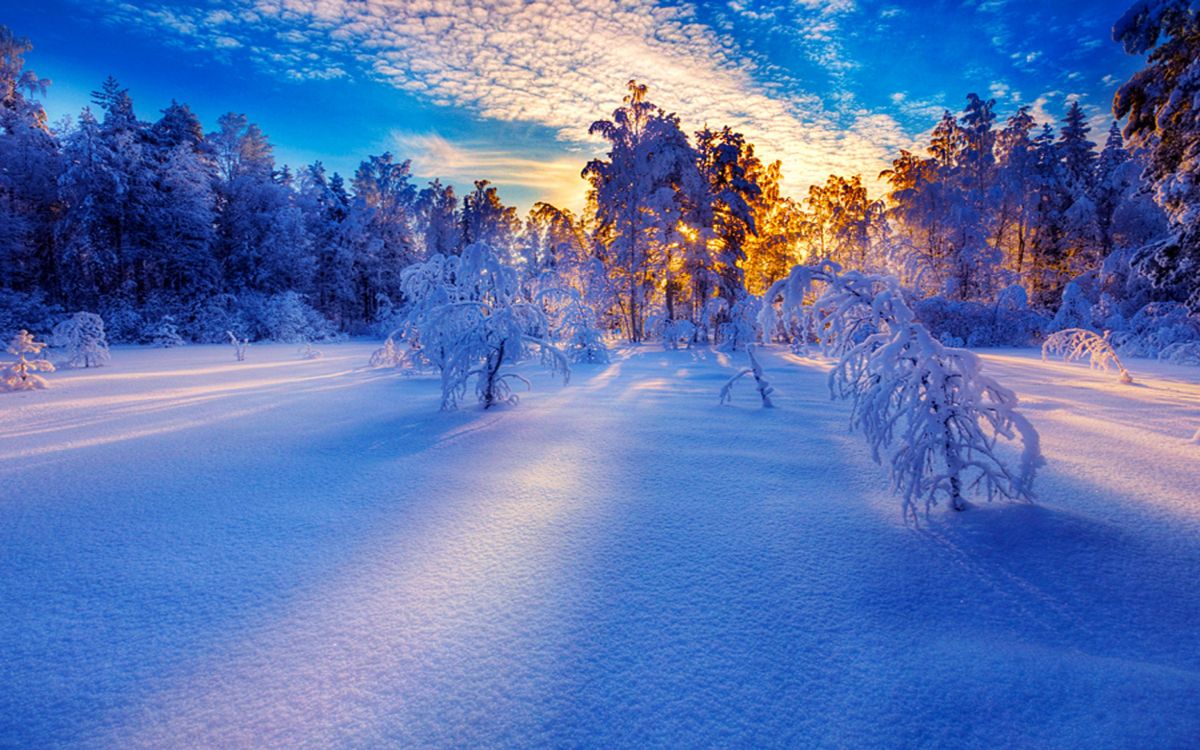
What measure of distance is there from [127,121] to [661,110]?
30.1m

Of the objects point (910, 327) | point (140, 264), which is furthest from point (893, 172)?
point (140, 264)

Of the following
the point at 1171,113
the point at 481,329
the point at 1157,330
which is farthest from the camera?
the point at 1157,330

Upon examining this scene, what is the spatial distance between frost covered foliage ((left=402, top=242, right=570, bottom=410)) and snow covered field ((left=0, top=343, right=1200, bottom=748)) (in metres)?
2.32

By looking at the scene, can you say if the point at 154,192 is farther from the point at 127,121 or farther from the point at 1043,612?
the point at 1043,612

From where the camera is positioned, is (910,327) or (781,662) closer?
(781,662)

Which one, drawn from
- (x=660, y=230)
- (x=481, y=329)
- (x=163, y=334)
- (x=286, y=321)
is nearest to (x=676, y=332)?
(x=660, y=230)

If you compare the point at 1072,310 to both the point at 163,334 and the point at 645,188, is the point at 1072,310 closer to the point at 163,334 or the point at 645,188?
the point at 645,188

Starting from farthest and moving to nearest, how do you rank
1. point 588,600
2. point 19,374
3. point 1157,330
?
point 1157,330 → point 19,374 → point 588,600

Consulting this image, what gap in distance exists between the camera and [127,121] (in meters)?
28.1

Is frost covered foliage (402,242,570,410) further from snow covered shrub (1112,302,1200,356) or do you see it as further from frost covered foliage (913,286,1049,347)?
frost covered foliage (913,286,1049,347)

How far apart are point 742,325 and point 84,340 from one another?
75.1 ft

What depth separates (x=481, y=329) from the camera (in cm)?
764

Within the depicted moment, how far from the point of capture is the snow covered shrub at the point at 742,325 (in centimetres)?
2134

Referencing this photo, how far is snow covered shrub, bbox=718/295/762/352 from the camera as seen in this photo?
2134 centimetres
